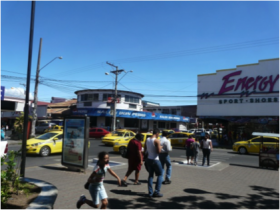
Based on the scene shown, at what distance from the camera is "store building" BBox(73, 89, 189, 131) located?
126 feet

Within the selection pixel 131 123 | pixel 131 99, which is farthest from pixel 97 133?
pixel 131 99

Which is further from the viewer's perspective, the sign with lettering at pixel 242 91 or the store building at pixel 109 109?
the store building at pixel 109 109

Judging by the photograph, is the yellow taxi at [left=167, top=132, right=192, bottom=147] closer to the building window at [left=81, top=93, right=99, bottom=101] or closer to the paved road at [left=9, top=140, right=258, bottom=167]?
the paved road at [left=9, top=140, right=258, bottom=167]

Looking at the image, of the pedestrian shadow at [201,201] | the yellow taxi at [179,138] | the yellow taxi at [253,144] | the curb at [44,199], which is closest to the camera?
the curb at [44,199]

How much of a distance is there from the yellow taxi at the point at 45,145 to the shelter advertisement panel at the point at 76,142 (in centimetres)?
471

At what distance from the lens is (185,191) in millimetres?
6973

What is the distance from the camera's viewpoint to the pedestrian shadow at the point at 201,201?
5.59 meters

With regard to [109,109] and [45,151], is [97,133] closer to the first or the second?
[109,109]

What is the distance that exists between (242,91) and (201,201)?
1113 inches

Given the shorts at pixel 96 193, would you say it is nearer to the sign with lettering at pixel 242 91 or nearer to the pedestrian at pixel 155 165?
the pedestrian at pixel 155 165

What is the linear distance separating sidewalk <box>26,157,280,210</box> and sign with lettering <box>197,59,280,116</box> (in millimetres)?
22606

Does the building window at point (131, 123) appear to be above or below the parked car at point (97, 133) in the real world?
above

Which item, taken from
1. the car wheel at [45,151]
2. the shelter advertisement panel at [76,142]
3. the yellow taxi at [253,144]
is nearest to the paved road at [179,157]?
the car wheel at [45,151]

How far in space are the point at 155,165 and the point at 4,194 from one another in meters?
3.33
